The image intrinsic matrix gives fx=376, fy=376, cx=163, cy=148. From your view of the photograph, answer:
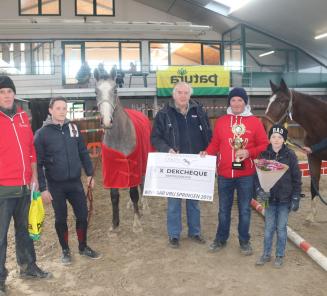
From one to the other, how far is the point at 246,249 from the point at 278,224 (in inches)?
21.3

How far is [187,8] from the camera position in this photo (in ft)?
66.1

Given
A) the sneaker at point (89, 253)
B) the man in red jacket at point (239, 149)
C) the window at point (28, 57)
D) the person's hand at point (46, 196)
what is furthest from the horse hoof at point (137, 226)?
the window at point (28, 57)

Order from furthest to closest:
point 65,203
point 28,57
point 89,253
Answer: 1. point 28,57
2. point 89,253
3. point 65,203

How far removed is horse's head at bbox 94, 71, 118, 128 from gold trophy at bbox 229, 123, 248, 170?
1.45 metres

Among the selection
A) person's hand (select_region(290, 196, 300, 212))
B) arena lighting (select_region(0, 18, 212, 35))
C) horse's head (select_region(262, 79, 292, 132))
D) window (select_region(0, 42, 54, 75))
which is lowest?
person's hand (select_region(290, 196, 300, 212))

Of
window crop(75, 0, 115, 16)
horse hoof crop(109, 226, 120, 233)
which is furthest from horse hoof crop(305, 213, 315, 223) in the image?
window crop(75, 0, 115, 16)

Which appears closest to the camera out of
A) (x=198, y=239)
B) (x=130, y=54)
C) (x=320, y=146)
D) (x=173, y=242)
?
(x=173, y=242)

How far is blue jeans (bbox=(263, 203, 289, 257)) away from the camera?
3.82 metres

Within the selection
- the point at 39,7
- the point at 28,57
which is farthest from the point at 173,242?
the point at 39,7

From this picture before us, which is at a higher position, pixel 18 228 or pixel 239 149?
pixel 239 149

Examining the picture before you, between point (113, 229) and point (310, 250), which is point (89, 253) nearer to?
point (113, 229)

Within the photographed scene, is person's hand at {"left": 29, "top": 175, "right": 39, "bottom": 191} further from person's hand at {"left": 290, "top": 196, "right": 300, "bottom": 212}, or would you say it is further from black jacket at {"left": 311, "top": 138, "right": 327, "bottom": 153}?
black jacket at {"left": 311, "top": 138, "right": 327, "bottom": 153}

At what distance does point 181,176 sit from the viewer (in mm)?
4285

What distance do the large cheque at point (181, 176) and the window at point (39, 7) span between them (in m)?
19.2
